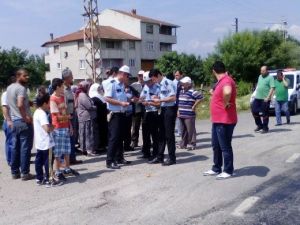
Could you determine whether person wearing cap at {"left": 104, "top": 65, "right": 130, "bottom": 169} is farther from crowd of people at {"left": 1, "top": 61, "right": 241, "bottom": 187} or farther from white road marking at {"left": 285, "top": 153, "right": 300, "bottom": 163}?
white road marking at {"left": 285, "top": 153, "right": 300, "bottom": 163}

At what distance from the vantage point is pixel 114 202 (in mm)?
6594

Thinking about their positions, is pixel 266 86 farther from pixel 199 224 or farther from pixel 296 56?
pixel 296 56

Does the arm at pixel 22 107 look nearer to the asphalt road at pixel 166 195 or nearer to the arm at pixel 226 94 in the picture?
the asphalt road at pixel 166 195

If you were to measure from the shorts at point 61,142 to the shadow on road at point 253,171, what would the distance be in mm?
2985

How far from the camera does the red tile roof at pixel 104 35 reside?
237 feet

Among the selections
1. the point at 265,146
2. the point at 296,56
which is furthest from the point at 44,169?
the point at 296,56

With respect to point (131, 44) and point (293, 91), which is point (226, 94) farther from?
point (131, 44)

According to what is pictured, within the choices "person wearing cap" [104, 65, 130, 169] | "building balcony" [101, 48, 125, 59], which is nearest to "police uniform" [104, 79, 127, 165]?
"person wearing cap" [104, 65, 130, 169]

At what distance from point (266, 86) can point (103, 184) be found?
723cm

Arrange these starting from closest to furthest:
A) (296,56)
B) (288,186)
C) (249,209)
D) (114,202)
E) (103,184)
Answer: (249,209) → (114,202) → (288,186) → (103,184) → (296,56)

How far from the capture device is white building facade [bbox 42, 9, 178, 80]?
73500mm

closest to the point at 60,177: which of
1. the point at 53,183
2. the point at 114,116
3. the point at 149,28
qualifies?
the point at 53,183

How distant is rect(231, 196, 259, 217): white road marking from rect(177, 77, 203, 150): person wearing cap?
4.48 m

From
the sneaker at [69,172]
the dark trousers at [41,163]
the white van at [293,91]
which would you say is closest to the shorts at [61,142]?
the dark trousers at [41,163]
